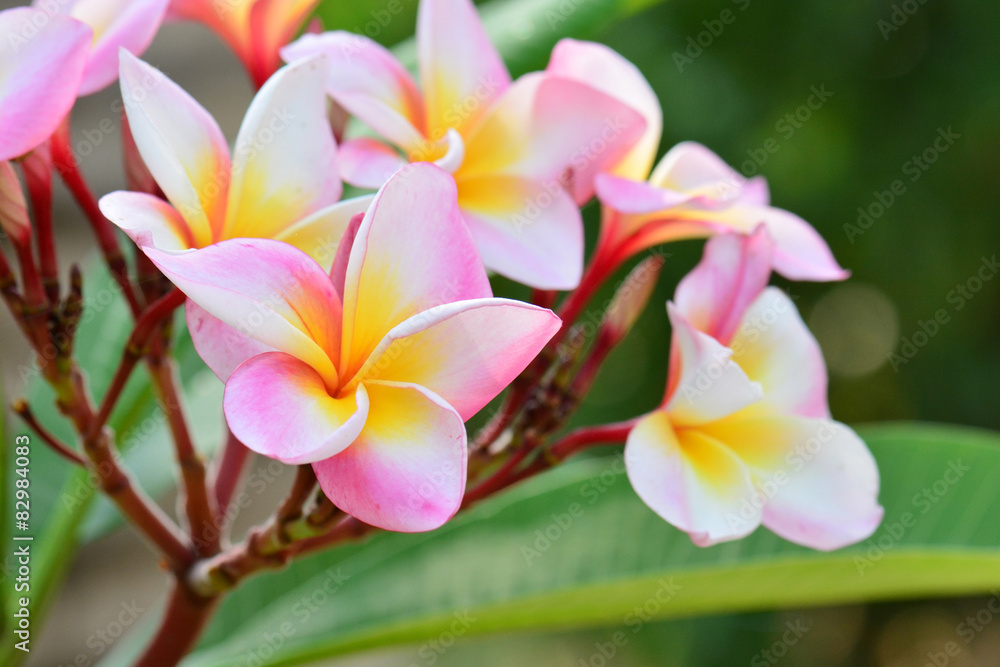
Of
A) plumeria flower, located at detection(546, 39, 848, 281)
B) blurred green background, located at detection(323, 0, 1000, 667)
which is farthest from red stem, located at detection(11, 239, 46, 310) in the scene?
blurred green background, located at detection(323, 0, 1000, 667)

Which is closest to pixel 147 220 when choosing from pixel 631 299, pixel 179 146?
pixel 179 146

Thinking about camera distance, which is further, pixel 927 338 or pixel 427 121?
pixel 927 338

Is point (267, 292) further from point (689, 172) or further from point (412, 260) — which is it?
point (689, 172)

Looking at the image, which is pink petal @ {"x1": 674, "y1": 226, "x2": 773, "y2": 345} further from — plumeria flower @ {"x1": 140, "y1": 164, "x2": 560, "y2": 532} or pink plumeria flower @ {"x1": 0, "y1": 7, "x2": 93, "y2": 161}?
pink plumeria flower @ {"x1": 0, "y1": 7, "x2": 93, "y2": 161}

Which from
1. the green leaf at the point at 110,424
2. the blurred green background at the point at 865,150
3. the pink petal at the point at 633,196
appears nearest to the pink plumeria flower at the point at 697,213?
the pink petal at the point at 633,196

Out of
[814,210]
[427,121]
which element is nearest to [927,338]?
[814,210]

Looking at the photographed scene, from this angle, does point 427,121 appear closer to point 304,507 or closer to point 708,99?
point 304,507

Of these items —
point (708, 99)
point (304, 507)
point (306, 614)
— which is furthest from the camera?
point (708, 99)

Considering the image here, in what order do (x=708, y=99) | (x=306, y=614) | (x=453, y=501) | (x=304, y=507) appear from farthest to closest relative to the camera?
(x=708, y=99), (x=306, y=614), (x=304, y=507), (x=453, y=501)
